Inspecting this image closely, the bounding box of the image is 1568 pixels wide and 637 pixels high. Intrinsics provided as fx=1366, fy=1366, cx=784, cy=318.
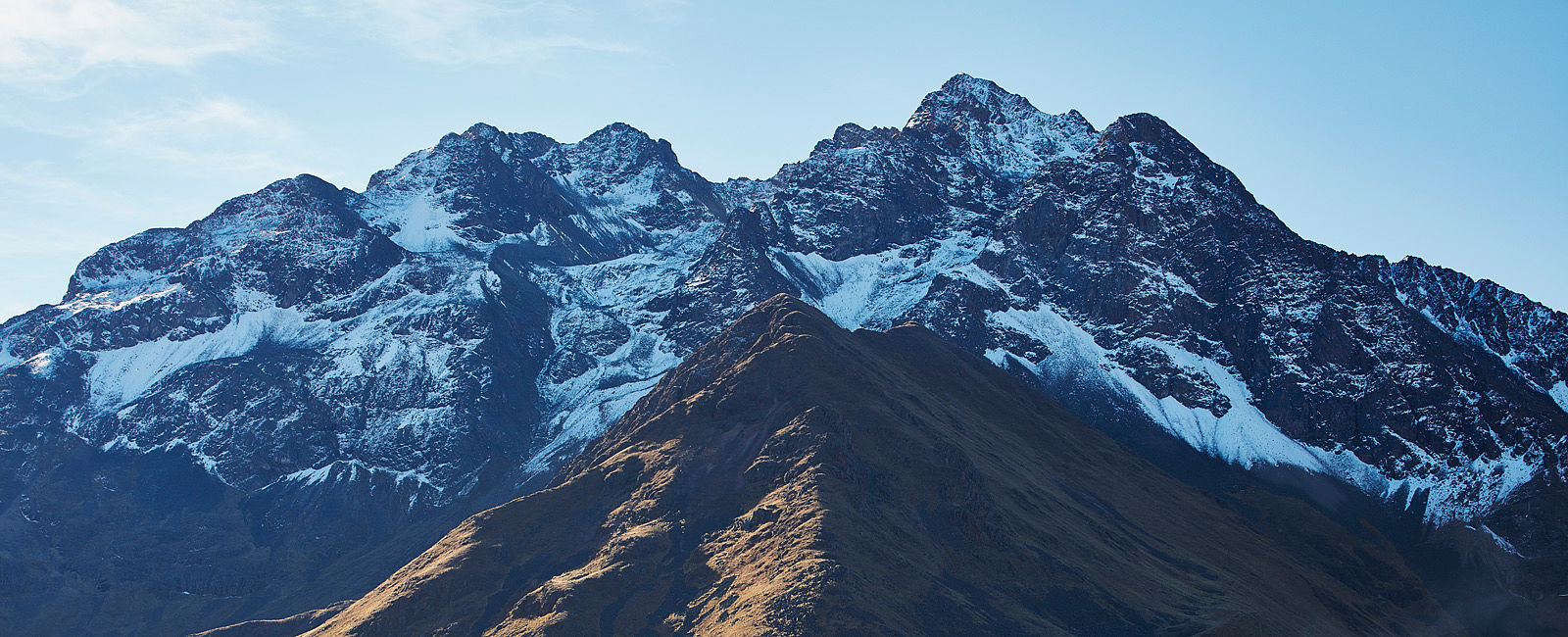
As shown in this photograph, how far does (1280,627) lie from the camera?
198375 millimetres

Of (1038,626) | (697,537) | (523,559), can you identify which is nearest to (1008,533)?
(1038,626)

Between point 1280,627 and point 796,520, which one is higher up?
point 796,520

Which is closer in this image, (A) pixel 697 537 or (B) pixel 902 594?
(B) pixel 902 594

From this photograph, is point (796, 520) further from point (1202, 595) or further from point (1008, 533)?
point (1202, 595)

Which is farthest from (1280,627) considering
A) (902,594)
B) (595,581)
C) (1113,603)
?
(595,581)

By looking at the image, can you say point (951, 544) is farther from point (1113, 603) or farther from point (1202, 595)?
point (1202, 595)

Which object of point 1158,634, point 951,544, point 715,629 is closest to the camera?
point 715,629

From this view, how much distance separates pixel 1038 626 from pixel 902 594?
57.6ft

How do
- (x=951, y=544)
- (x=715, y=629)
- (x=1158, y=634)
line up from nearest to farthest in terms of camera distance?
(x=715, y=629) → (x=1158, y=634) → (x=951, y=544)

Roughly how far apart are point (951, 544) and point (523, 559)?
6215 centimetres

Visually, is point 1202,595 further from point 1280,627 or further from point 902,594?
point 902,594

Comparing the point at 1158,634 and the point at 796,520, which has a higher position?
the point at 796,520

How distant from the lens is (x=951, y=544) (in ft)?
620

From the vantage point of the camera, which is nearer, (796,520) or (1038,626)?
(1038,626)
